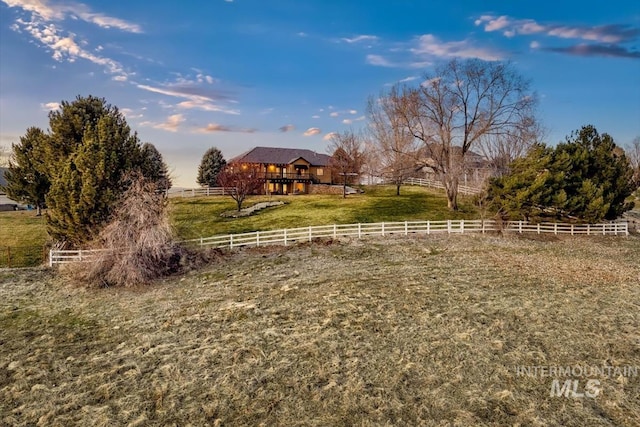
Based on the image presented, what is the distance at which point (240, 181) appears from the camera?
40250 millimetres

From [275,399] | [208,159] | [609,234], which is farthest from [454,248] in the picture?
[208,159]

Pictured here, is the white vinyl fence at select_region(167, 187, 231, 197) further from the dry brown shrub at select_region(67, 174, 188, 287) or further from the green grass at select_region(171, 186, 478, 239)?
the dry brown shrub at select_region(67, 174, 188, 287)

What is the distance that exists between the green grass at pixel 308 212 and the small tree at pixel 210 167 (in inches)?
476

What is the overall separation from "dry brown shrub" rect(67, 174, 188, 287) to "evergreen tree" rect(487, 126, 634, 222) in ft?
77.9

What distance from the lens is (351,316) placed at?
1345cm

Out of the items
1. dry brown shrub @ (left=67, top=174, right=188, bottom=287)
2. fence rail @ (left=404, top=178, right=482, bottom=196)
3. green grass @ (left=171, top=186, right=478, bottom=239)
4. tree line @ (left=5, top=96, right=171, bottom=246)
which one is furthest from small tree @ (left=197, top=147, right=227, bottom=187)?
dry brown shrub @ (left=67, top=174, right=188, bottom=287)

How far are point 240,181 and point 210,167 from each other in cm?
2103

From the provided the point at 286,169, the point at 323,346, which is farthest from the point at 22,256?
the point at 286,169

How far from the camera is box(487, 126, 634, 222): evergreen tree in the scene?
91.5 ft

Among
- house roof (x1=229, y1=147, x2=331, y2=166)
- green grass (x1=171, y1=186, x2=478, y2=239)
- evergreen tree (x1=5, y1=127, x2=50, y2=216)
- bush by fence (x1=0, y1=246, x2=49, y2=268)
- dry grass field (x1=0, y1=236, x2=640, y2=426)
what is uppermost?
house roof (x1=229, y1=147, x2=331, y2=166)

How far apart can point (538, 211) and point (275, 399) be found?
1081 inches

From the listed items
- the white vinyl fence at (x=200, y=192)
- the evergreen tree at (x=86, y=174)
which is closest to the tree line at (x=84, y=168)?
the evergreen tree at (x=86, y=174)

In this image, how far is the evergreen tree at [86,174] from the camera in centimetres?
2006

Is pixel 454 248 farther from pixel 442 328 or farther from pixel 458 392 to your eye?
pixel 458 392
